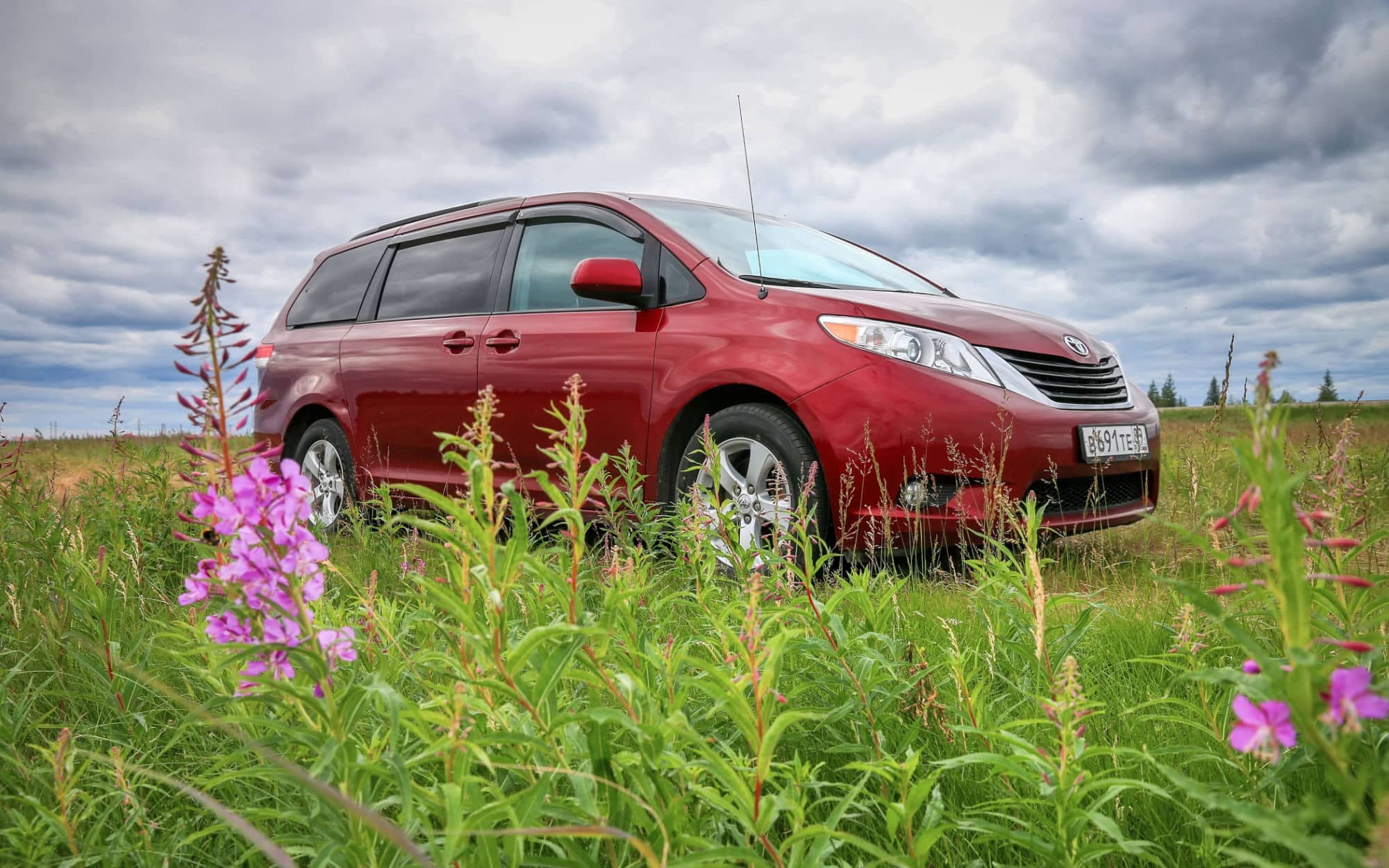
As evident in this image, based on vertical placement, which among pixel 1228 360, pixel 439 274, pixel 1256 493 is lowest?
pixel 1256 493

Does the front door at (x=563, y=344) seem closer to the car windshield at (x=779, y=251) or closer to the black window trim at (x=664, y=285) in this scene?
the black window trim at (x=664, y=285)

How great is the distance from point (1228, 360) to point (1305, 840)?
256 centimetres

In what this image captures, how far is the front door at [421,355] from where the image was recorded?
203 inches

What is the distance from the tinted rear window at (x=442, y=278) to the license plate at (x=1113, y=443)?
3326 mm

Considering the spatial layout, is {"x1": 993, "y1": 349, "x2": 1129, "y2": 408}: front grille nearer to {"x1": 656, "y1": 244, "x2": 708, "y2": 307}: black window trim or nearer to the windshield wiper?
the windshield wiper

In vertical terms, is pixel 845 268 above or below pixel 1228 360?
above

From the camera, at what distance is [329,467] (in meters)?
6.12

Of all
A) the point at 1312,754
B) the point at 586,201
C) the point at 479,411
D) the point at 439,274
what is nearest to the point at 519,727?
the point at 479,411

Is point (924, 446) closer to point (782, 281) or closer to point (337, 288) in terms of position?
point (782, 281)

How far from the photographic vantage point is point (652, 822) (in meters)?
1.09

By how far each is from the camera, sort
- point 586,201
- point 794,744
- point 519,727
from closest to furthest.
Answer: point 519,727 < point 794,744 < point 586,201

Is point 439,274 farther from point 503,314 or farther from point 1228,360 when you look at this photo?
point 1228,360

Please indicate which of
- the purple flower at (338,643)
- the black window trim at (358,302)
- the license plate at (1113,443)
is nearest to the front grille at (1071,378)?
the license plate at (1113,443)

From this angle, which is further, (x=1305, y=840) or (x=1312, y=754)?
(x=1312, y=754)
